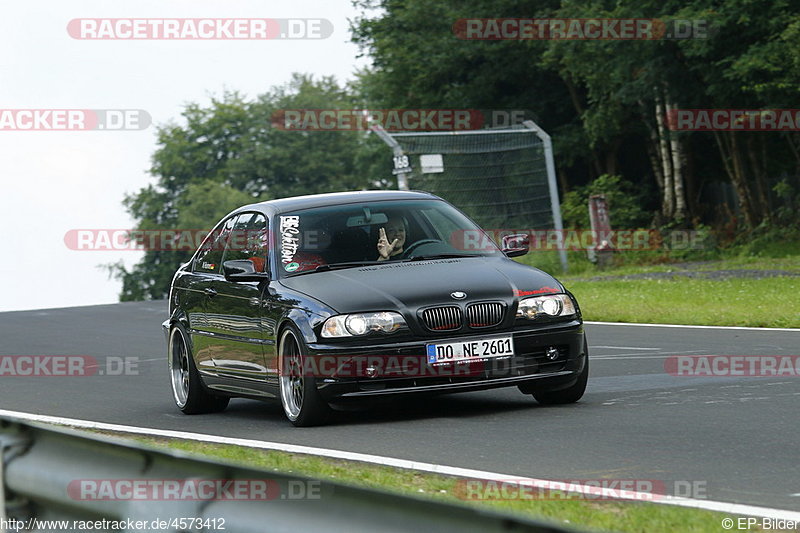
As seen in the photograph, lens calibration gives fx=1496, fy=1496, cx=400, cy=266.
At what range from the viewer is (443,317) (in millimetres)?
9523

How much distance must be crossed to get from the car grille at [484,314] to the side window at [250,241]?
6.01ft

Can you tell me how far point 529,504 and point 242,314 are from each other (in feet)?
15.7

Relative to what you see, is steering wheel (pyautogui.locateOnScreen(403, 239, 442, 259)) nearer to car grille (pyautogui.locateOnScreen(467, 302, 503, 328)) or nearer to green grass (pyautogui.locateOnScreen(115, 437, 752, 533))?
car grille (pyautogui.locateOnScreen(467, 302, 503, 328))

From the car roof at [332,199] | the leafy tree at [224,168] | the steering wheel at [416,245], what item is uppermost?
the leafy tree at [224,168]

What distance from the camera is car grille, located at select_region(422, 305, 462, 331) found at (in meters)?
9.51

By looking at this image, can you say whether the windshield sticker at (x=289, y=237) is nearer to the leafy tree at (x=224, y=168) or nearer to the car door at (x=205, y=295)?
the car door at (x=205, y=295)

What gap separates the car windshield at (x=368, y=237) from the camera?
10539 mm

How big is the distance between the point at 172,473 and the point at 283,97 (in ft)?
351

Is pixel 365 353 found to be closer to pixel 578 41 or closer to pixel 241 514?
pixel 241 514

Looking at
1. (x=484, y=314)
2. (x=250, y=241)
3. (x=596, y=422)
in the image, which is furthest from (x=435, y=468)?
(x=250, y=241)

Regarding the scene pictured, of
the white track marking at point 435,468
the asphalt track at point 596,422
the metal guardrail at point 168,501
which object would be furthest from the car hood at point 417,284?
the metal guardrail at point 168,501

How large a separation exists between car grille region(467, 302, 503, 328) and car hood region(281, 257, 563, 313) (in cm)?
6

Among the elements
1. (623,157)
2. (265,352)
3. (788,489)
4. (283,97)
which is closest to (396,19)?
(623,157)

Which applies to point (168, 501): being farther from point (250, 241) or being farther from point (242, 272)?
point (250, 241)
